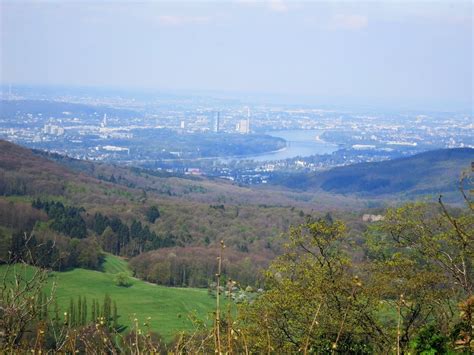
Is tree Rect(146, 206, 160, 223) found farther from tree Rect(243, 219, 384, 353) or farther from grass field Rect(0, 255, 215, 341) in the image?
tree Rect(243, 219, 384, 353)

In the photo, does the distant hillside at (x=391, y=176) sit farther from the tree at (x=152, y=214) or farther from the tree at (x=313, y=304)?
the tree at (x=313, y=304)

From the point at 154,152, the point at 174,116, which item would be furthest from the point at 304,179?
the point at 174,116

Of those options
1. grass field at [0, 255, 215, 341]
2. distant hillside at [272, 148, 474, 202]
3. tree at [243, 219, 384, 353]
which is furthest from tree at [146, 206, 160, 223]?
distant hillside at [272, 148, 474, 202]

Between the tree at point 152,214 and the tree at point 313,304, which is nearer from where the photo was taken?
the tree at point 313,304

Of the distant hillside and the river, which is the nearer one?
the distant hillside

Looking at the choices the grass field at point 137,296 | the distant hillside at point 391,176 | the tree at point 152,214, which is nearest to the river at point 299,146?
the distant hillside at point 391,176

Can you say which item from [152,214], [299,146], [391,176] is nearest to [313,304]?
[152,214]
